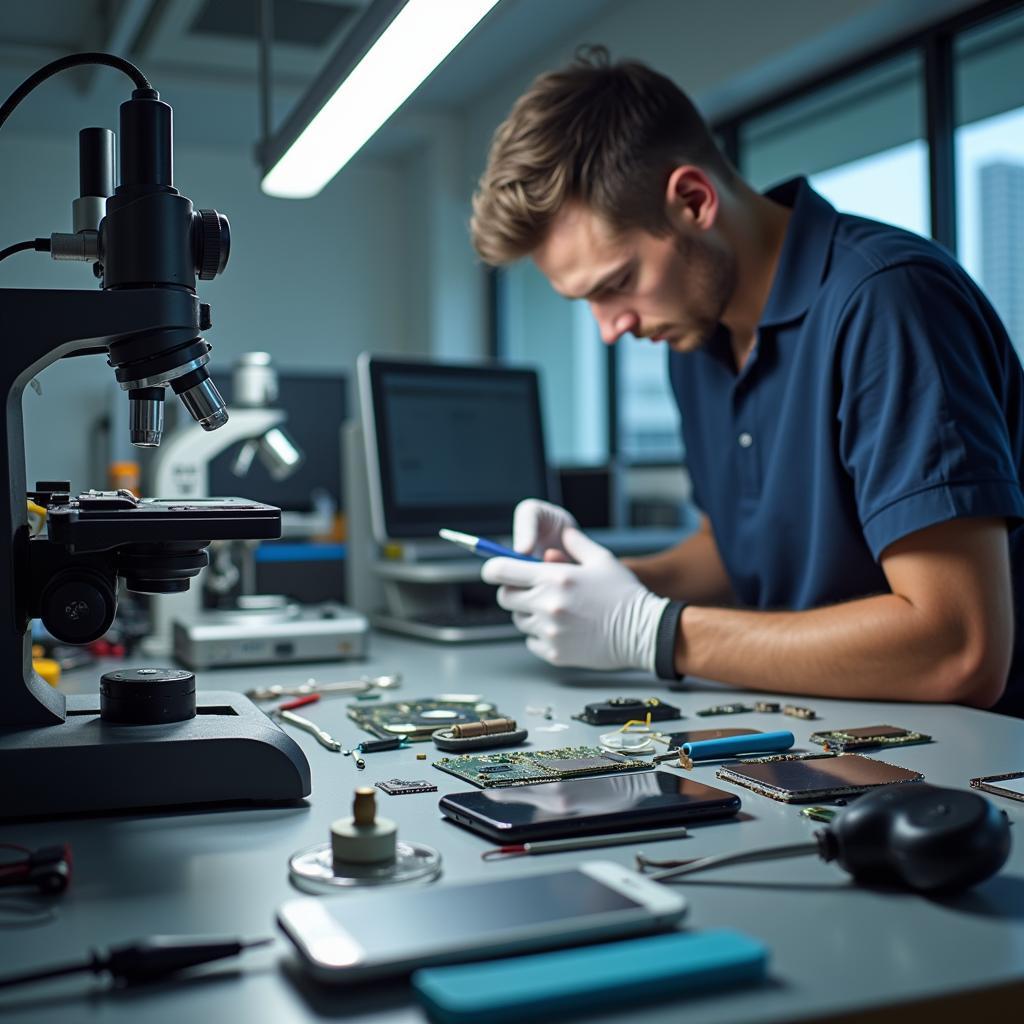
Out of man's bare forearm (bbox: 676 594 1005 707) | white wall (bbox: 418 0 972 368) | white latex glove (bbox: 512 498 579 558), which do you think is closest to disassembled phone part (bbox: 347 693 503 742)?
man's bare forearm (bbox: 676 594 1005 707)

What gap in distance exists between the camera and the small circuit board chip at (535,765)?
0.84 m

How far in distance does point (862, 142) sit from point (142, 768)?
3017 millimetres

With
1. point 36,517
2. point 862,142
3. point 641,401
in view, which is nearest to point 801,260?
point 36,517

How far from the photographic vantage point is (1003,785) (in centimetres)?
81

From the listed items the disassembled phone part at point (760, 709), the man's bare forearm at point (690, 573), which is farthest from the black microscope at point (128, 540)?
the man's bare forearm at point (690, 573)

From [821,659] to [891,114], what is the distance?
2430mm

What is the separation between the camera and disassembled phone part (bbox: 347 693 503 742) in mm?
1022

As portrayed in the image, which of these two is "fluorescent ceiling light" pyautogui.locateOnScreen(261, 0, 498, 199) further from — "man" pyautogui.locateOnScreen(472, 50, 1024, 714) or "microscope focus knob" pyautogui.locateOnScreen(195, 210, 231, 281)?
"microscope focus knob" pyautogui.locateOnScreen(195, 210, 231, 281)

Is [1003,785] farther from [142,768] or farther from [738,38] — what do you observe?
[738,38]

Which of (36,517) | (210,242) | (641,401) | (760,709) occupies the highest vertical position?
(641,401)

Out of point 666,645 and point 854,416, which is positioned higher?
point 854,416

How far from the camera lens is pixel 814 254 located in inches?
56.1

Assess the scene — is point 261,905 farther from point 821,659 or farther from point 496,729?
point 821,659

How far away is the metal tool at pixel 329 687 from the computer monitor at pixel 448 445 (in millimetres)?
577
